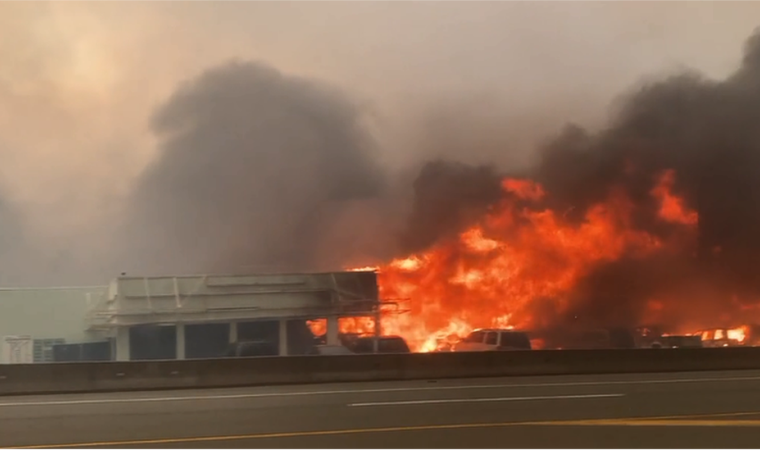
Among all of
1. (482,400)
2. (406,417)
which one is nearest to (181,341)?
(482,400)

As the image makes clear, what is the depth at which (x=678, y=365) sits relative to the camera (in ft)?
48.4

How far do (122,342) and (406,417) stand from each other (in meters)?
9.27

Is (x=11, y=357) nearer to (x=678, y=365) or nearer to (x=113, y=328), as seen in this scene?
(x=113, y=328)

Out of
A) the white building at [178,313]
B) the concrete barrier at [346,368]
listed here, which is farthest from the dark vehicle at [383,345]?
the concrete barrier at [346,368]

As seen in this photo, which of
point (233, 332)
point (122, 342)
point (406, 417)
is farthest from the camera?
A: point (233, 332)

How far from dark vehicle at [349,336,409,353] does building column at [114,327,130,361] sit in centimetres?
504

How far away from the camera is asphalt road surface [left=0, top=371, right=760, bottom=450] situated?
23.1 feet

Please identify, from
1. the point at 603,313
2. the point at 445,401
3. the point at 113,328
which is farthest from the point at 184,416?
the point at 603,313

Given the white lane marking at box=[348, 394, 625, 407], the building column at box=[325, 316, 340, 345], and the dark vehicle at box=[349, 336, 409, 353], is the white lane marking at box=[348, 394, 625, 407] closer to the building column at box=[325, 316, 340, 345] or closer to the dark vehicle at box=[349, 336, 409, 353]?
the dark vehicle at box=[349, 336, 409, 353]

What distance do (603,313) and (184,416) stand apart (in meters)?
15.4

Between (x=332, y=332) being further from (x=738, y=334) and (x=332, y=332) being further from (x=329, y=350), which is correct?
(x=738, y=334)

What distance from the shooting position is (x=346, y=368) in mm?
13133

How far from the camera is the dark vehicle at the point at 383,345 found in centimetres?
1662

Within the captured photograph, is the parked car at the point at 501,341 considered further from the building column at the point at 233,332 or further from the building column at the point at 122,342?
the building column at the point at 122,342
